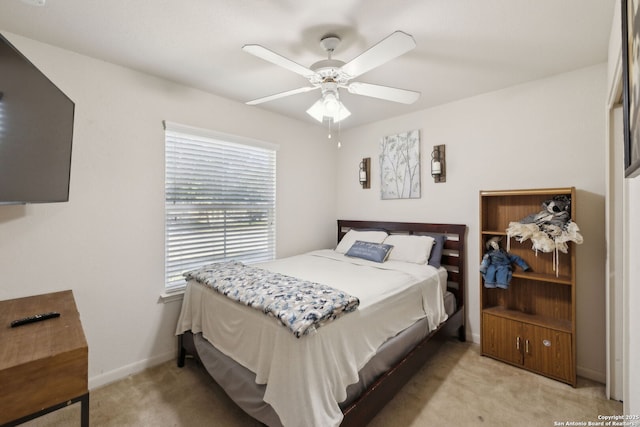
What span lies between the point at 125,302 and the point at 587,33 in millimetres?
3916

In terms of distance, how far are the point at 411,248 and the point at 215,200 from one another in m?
2.10

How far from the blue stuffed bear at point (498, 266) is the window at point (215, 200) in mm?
2238

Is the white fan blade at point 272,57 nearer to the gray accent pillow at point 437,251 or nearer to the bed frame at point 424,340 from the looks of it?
the bed frame at point 424,340

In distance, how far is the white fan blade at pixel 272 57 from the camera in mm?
1490

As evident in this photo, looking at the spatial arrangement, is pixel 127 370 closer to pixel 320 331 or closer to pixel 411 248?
pixel 320 331

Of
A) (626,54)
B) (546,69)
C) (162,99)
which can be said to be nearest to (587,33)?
(546,69)

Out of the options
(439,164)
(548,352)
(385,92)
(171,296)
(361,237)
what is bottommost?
(548,352)

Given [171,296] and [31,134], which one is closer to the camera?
[31,134]

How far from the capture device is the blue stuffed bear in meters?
2.44

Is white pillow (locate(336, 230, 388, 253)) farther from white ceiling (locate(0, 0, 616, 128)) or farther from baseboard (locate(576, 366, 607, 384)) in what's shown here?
baseboard (locate(576, 366, 607, 384))

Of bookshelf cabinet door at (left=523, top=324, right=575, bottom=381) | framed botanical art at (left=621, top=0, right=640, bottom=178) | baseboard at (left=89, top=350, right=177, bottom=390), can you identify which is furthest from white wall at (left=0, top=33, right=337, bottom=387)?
bookshelf cabinet door at (left=523, top=324, right=575, bottom=381)

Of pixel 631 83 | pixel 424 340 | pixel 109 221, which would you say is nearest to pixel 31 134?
pixel 109 221

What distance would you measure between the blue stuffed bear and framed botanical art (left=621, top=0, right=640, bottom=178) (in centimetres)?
164

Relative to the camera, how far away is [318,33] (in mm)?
1847
